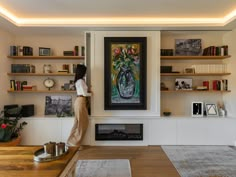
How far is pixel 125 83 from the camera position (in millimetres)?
4805

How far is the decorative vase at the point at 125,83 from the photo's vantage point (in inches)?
189

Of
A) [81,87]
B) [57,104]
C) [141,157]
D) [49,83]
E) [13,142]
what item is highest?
[49,83]

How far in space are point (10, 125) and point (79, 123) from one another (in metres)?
1.36

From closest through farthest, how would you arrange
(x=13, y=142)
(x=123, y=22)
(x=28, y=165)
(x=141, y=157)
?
(x=28, y=165), (x=141, y=157), (x=13, y=142), (x=123, y=22)

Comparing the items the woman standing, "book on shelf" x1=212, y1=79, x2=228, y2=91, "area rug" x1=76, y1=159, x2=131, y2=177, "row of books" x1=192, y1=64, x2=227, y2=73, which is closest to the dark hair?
the woman standing

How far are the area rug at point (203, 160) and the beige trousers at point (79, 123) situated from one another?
5.55 feet

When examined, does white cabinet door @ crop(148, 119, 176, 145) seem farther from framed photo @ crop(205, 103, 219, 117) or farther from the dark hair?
the dark hair

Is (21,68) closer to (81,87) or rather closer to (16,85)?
(16,85)

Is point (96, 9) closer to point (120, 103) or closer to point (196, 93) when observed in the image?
point (120, 103)

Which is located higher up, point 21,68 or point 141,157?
point 21,68

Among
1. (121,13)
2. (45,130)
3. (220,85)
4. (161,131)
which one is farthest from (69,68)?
(220,85)

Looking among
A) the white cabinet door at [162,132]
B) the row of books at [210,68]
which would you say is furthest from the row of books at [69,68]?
the row of books at [210,68]

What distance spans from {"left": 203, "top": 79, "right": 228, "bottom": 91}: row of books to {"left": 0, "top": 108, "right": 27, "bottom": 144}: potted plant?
4.09 m

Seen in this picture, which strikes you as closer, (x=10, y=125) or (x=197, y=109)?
(x=10, y=125)
